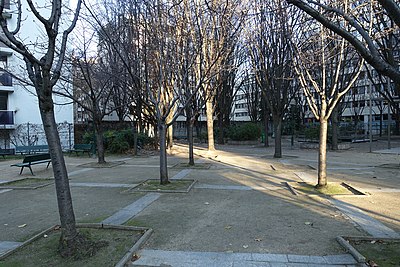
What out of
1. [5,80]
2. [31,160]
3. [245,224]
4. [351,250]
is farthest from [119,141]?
[351,250]

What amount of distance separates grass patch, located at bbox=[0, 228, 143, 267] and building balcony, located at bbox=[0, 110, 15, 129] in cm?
2492

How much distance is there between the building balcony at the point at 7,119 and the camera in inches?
1025

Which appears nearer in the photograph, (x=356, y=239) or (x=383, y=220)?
(x=356, y=239)

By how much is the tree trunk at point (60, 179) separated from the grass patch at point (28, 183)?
648 cm

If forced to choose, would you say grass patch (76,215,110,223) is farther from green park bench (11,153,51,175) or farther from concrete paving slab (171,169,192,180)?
green park bench (11,153,51,175)

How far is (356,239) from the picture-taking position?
15.8ft

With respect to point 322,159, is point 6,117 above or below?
above

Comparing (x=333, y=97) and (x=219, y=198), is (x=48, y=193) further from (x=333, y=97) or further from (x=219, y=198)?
(x=333, y=97)

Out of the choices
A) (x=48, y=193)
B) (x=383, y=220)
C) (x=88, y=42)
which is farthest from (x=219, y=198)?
(x=88, y=42)

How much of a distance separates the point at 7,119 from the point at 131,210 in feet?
80.9

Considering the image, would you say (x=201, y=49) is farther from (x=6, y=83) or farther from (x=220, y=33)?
(x=6, y=83)

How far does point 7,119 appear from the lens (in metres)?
26.4

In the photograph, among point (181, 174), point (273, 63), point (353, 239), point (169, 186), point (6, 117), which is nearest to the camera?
point (353, 239)

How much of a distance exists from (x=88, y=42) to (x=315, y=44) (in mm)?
10931
